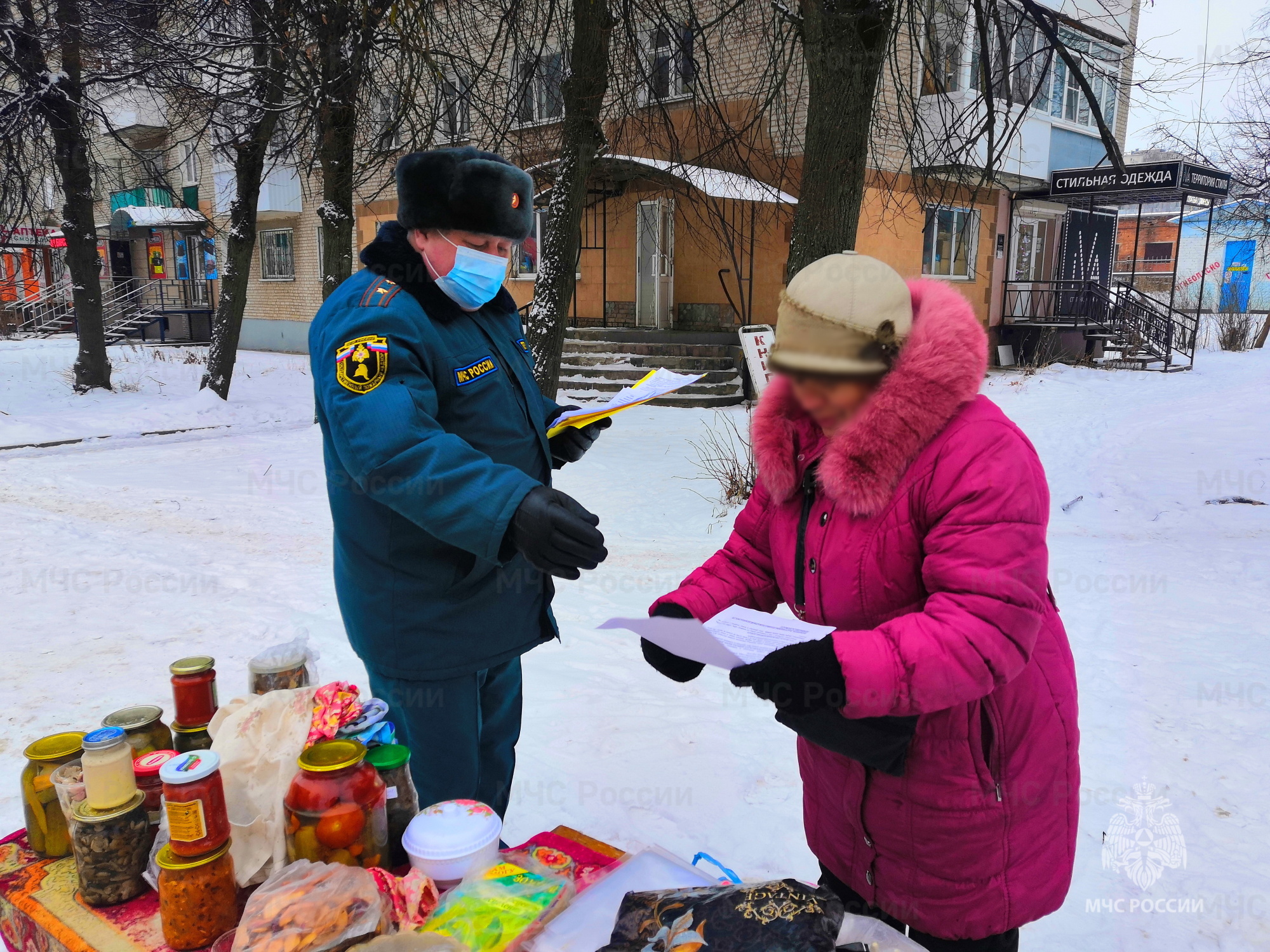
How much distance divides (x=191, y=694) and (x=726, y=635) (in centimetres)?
120

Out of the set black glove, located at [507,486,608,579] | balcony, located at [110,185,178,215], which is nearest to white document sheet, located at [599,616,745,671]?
black glove, located at [507,486,608,579]

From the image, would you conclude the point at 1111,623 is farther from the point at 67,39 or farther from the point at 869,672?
the point at 67,39

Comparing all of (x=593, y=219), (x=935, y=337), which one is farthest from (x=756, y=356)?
Answer: (x=593, y=219)

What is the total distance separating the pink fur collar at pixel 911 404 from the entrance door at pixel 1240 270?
30.7 meters

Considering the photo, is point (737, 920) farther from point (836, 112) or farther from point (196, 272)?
point (196, 272)

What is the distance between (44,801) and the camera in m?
1.69

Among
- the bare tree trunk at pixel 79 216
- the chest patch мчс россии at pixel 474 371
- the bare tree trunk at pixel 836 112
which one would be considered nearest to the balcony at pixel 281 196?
the bare tree trunk at pixel 79 216

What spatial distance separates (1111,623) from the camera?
4.47 metres

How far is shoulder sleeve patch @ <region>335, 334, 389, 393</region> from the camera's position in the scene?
1.81 meters

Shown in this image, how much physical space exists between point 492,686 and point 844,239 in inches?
166

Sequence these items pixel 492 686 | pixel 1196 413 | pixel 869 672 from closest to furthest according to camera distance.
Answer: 1. pixel 869 672
2. pixel 492 686
3. pixel 1196 413

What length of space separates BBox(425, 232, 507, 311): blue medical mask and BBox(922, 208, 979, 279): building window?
48.0ft

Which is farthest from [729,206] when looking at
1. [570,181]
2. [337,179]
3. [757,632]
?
[757,632]

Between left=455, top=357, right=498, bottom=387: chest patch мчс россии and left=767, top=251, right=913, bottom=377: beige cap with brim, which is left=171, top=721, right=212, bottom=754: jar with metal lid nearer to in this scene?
left=455, top=357, right=498, bottom=387: chest patch мчс россии
